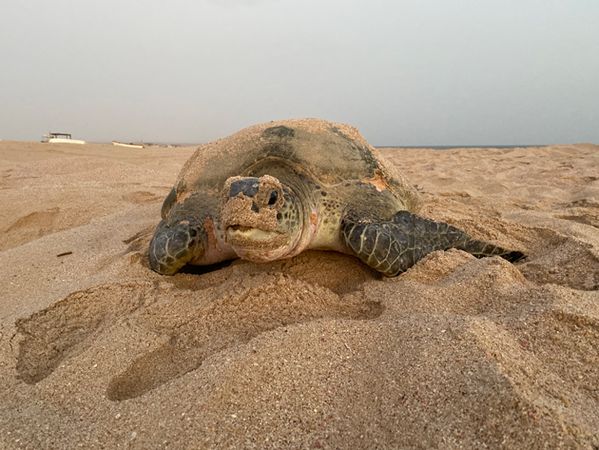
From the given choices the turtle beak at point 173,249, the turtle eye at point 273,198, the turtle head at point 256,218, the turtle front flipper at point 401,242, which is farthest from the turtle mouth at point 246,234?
the turtle front flipper at point 401,242

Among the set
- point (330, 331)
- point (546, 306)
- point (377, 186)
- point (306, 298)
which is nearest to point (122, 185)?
point (377, 186)

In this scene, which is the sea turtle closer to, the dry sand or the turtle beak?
the turtle beak

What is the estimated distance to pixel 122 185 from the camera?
561cm

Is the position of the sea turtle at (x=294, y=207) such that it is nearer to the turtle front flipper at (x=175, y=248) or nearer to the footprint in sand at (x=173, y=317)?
the turtle front flipper at (x=175, y=248)

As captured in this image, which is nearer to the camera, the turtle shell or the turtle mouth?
the turtle mouth

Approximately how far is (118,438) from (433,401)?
869mm

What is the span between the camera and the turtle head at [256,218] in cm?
172

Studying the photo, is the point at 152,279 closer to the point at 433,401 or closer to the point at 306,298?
the point at 306,298

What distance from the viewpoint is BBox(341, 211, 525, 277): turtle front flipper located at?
2.00 metres

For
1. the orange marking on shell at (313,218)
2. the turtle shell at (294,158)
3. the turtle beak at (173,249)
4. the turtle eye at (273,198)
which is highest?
the turtle shell at (294,158)

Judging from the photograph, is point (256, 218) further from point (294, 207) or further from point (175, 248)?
point (175, 248)

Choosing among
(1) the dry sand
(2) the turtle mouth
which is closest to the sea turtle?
(2) the turtle mouth

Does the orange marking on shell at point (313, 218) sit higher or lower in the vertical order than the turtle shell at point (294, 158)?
lower

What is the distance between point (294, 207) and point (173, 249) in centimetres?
73
